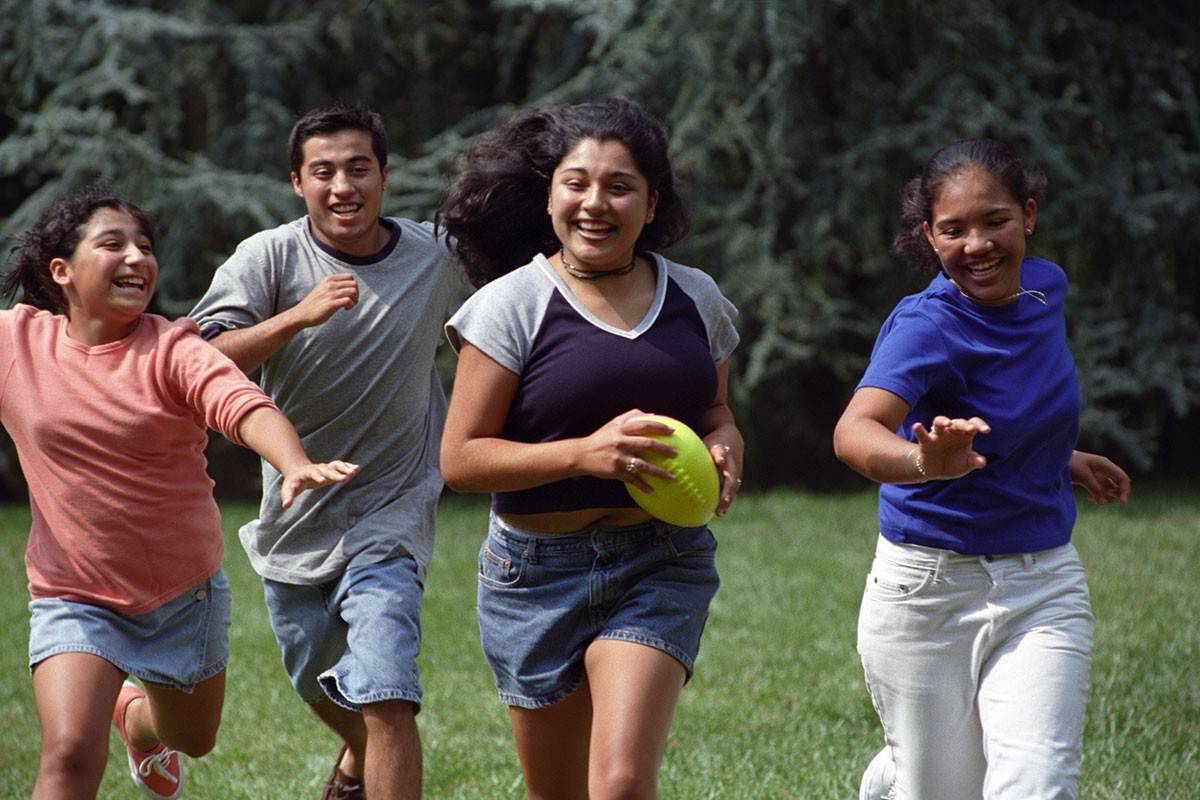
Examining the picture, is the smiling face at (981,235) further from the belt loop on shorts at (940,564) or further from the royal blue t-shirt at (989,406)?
the belt loop on shorts at (940,564)

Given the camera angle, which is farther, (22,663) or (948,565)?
(22,663)

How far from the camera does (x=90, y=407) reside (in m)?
4.01

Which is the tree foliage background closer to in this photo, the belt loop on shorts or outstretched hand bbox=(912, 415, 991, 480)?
the belt loop on shorts

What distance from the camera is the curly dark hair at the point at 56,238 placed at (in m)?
4.20

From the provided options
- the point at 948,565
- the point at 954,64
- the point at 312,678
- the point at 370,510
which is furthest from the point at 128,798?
the point at 954,64

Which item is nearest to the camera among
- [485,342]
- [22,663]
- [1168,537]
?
[485,342]

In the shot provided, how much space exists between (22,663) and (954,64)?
8.05m

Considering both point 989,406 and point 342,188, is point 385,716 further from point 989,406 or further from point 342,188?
point 989,406

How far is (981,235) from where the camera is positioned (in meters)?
3.75

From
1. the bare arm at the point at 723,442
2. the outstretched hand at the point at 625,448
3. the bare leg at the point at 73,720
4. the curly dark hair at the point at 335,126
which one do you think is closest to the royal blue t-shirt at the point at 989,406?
the bare arm at the point at 723,442

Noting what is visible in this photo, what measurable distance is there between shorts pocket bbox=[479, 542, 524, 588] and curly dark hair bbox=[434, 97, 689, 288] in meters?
0.82

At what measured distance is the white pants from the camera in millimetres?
3564

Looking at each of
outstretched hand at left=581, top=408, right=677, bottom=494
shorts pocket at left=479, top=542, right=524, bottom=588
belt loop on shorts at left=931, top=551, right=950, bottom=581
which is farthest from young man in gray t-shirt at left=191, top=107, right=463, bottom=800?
belt loop on shorts at left=931, top=551, right=950, bottom=581

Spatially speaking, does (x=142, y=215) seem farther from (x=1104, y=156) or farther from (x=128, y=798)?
(x=1104, y=156)
